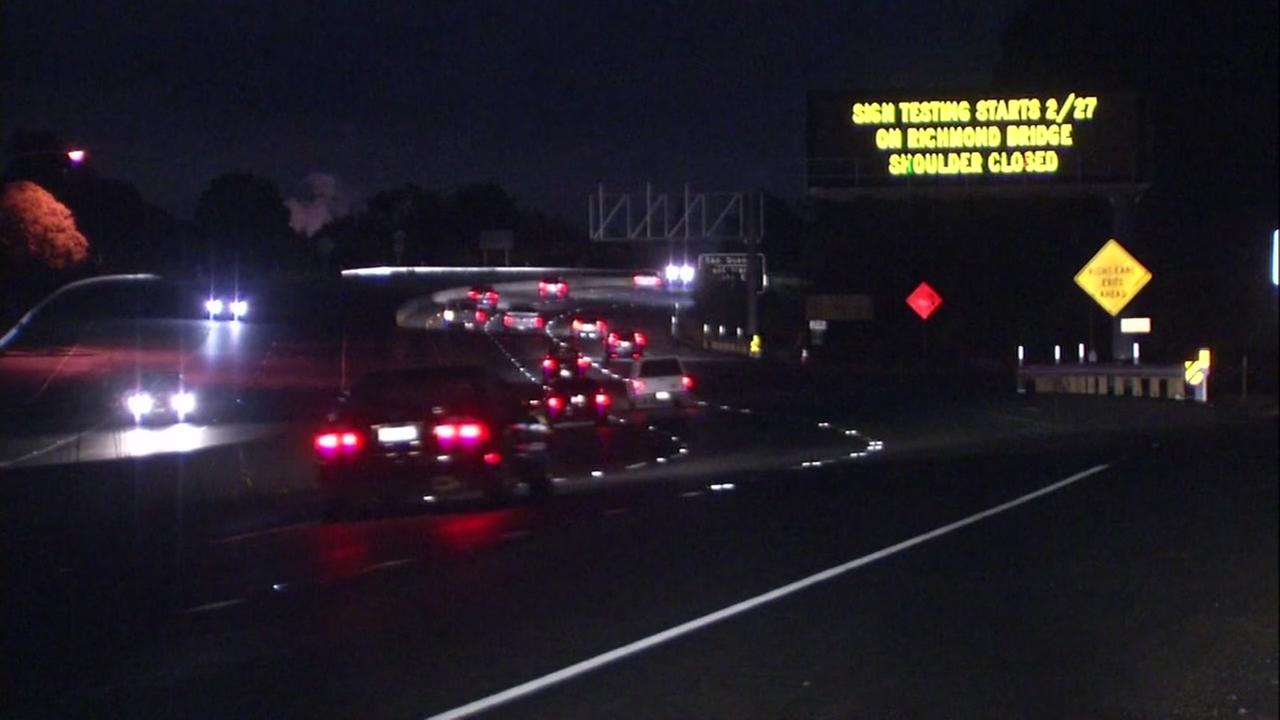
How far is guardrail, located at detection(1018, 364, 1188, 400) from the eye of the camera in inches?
1570

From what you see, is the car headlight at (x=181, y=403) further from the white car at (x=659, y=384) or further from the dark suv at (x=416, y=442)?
the dark suv at (x=416, y=442)

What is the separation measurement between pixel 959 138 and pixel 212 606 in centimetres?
3931

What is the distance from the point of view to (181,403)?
36812mm

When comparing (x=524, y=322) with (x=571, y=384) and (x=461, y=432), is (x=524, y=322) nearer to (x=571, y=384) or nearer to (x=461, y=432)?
(x=571, y=384)

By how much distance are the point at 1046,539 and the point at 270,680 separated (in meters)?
7.64

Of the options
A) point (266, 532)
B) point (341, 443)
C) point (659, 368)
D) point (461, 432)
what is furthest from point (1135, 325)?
point (266, 532)

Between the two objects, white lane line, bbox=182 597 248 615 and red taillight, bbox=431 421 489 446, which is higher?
red taillight, bbox=431 421 489 446

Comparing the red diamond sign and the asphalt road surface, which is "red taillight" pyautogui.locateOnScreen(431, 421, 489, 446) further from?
the red diamond sign

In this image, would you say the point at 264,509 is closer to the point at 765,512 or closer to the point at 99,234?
the point at 765,512

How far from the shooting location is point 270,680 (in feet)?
33.6

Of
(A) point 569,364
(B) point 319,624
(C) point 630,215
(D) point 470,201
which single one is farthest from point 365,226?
(B) point 319,624

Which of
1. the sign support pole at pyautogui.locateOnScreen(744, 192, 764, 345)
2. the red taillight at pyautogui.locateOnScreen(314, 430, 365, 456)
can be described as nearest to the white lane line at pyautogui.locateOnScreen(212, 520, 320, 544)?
the red taillight at pyautogui.locateOnScreen(314, 430, 365, 456)

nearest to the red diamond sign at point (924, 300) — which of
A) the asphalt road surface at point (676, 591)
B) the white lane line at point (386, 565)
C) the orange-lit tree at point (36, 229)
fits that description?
the orange-lit tree at point (36, 229)

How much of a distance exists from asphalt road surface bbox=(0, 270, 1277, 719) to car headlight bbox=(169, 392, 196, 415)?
11419 millimetres
